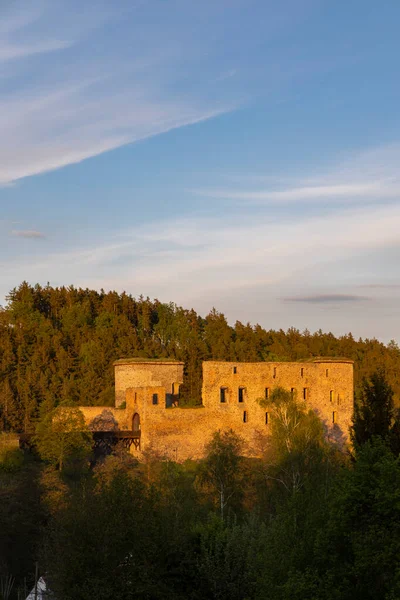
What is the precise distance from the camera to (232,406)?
5144 cm

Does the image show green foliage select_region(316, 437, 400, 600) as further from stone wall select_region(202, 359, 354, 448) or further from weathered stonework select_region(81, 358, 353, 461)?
stone wall select_region(202, 359, 354, 448)

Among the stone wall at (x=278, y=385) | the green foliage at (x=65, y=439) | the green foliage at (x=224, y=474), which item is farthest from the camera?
the stone wall at (x=278, y=385)

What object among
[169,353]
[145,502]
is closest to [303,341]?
[169,353]

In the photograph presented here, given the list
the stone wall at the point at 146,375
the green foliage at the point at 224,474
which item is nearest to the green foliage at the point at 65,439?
the stone wall at the point at 146,375

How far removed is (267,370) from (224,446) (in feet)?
26.2

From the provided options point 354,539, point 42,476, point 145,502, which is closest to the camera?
point 354,539

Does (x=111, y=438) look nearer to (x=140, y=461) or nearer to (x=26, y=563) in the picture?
(x=140, y=461)

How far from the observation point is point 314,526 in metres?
23.1

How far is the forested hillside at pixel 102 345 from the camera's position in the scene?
204 feet

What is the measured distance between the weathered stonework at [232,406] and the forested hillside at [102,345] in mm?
4467

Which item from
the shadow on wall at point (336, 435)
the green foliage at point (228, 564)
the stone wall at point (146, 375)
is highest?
the stone wall at point (146, 375)

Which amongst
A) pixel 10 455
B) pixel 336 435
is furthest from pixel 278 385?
pixel 10 455

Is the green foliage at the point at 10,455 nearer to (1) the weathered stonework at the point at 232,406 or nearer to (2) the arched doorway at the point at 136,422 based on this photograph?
(1) the weathered stonework at the point at 232,406

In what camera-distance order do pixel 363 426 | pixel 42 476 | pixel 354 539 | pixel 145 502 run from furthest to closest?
1. pixel 42 476
2. pixel 145 502
3. pixel 363 426
4. pixel 354 539
